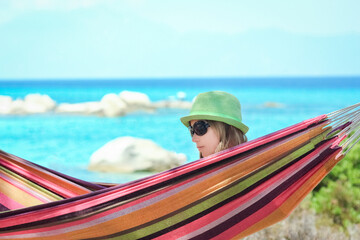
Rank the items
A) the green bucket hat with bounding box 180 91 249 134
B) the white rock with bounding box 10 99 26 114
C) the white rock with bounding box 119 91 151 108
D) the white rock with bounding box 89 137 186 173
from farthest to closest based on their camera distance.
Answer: the white rock with bounding box 10 99 26 114 → the white rock with bounding box 119 91 151 108 → the white rock with bounding box 89 137 186 173 → the green bucket hat with bounding box 180 91 249 134

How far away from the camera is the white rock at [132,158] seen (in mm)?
10023

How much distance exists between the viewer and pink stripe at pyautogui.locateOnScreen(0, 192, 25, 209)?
201 cm

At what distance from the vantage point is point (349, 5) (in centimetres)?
4859

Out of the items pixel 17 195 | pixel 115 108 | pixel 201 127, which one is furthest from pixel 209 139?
pixel 115 108

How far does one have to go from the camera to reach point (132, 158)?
10.3m

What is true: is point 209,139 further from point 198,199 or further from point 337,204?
point 337,204

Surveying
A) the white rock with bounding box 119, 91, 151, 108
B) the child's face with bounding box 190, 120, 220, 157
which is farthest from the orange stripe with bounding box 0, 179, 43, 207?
the white rock with bounding box 119, 91, 151, 108

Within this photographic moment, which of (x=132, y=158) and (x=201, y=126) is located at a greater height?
(x=132, y=158)

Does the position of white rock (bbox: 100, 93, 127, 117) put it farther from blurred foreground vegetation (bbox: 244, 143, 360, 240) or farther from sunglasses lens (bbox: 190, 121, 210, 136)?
sunglasses lens (bbox: 190, 121, 210, 136)

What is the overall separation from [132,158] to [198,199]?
338 inches

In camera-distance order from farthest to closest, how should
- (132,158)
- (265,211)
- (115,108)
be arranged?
(115,108) → (132,158) → (265,211)

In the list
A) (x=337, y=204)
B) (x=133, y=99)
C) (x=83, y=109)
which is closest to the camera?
(x=337, y=204)

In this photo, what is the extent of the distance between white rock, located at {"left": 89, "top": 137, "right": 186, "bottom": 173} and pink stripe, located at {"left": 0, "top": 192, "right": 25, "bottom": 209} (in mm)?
7721

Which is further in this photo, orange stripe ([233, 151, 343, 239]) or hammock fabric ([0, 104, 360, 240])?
orange stripe ([233, 151, 343, 239])
